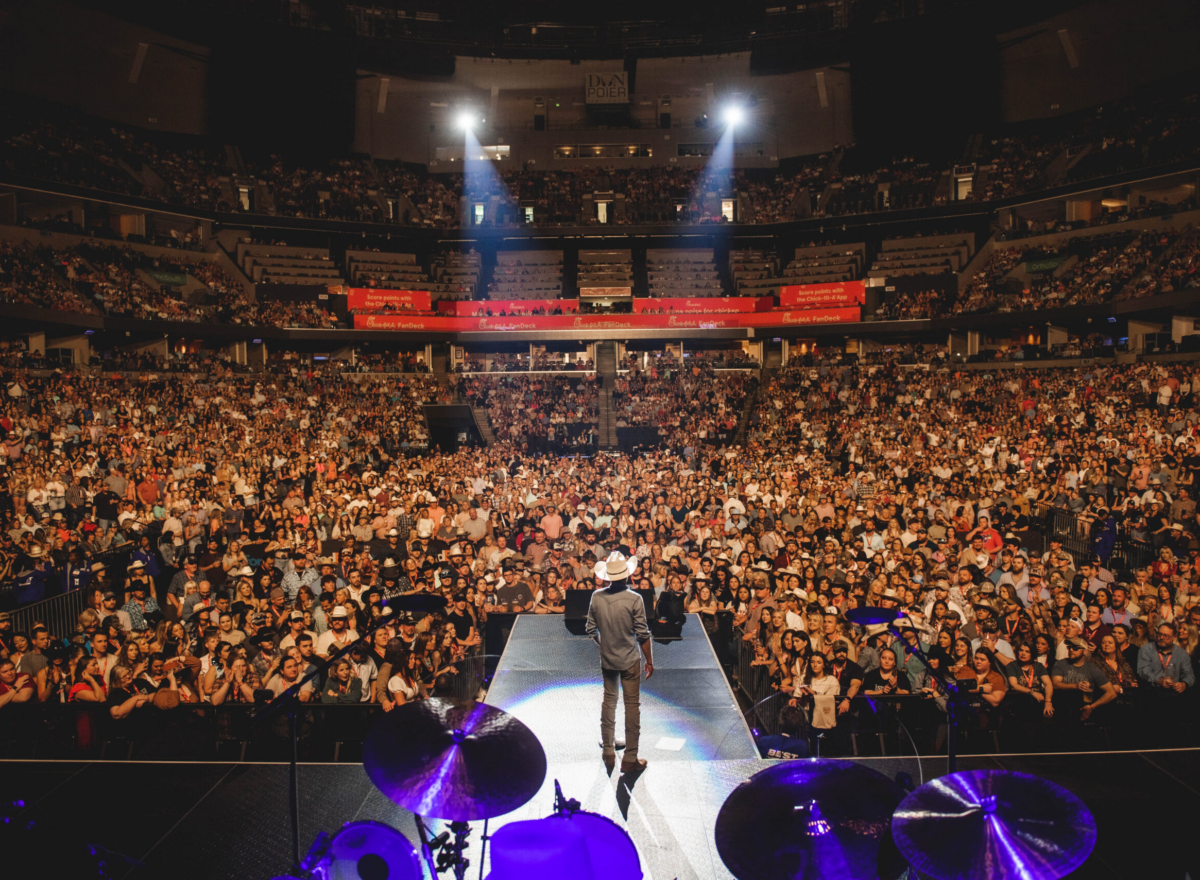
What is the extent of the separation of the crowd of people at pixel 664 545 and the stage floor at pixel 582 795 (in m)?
0.50

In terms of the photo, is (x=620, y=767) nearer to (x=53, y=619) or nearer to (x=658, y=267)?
(x=53, y=619)

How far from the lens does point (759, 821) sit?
2.74 meters

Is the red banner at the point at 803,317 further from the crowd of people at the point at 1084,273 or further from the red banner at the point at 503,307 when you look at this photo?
the red banner at the point at 503,307

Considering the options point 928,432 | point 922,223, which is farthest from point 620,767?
point 922,223

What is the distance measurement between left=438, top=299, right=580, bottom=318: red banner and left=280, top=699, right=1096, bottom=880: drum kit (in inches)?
1084

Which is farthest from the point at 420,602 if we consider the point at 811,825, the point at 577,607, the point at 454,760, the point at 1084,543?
the point at 1084,543

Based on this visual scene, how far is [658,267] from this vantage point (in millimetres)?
35656

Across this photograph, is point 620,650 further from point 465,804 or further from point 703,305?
point 703,305

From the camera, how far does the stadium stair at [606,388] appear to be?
78.7 feet

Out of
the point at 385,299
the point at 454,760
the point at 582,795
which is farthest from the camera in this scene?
the point at 385,299

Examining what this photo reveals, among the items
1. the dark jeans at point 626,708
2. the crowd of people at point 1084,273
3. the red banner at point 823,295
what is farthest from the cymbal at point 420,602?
the red banner at point 823,295

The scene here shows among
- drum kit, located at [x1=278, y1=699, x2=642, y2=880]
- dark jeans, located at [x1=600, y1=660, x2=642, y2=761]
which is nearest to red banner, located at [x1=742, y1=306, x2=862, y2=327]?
dark jeans, located at [x1=600, y1=660, x2=642, y2=761]

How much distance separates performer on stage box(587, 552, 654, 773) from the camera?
15.6 feet

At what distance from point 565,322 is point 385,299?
7.37 meters
